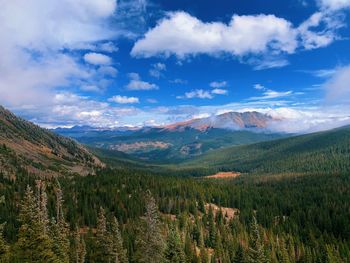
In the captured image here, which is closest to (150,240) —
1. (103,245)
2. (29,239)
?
(29,239)

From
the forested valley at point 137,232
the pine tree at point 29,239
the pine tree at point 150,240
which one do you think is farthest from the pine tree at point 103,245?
the pine tree at point 29,239

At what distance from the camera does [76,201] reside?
177 metres

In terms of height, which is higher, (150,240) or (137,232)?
(150,240)

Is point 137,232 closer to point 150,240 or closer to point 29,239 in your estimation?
point 150,240

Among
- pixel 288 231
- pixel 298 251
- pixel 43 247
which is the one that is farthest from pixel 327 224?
pixel 43 247

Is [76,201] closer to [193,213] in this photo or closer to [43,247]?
[193,213]

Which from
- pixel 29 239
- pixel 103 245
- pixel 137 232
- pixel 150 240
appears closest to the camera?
pixel 29 239


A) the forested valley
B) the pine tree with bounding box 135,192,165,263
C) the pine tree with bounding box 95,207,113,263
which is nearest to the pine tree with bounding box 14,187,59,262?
the forested valley

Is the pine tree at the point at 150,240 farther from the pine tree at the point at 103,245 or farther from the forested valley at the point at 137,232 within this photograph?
the pine tree at the point at 103,245

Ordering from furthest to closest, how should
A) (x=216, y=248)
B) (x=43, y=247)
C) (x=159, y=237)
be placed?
(x=216, y=248), (x=159, y=237), (x=43, y=247)

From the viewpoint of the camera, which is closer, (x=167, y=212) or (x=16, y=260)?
(x=16, y=260)

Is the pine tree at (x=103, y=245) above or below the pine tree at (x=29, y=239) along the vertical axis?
below

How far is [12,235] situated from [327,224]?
527 ft

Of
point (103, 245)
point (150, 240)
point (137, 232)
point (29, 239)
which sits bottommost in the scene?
point (137, 232)
